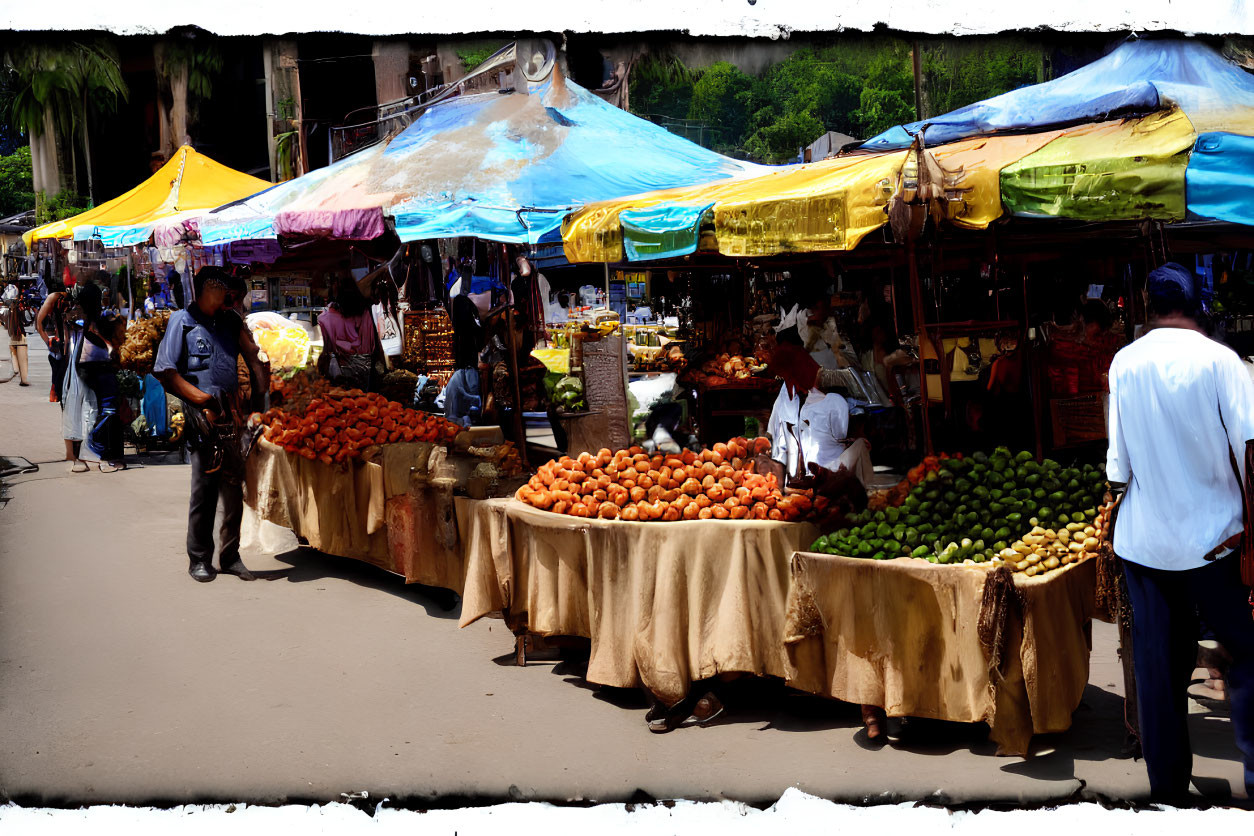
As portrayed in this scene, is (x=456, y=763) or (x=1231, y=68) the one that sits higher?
(x=1231, y=68)

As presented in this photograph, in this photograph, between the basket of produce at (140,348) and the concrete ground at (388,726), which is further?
the basket of produce at (140,348)

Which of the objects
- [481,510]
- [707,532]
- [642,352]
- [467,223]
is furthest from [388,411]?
[642,352]

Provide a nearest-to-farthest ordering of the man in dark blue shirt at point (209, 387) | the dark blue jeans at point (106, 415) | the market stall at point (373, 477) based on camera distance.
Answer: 1. the market stall at point (373, 477)
2. the man in dark blue shirt at point (209, 387)
3. the dark blue jeans at point (106, 415)

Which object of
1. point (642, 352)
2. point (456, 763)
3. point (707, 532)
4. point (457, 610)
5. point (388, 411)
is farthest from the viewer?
point (642, 352)

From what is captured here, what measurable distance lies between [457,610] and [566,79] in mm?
5476

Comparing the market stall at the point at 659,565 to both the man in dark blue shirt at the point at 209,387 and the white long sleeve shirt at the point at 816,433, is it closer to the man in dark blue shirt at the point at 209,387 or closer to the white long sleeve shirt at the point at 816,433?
the white long sleeve shirt at the point at 816,433

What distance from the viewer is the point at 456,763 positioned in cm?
442

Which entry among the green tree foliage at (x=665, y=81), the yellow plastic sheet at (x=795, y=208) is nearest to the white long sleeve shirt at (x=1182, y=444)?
the yellow plastic sheet at (x=795, y=208)

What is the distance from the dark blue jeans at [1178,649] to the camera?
3361mm

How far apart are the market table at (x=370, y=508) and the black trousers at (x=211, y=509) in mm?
342

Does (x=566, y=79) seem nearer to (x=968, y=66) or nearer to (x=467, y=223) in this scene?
(x=467, y=223)

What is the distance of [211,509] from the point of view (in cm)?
753

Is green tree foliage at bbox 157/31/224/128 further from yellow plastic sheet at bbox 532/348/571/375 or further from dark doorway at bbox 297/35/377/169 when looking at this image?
yellow plastic sheet at bbox 532/348/571/375

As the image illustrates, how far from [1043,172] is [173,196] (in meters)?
13.4
